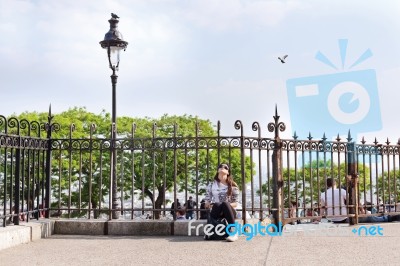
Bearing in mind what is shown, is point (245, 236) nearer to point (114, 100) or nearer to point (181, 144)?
point (181, 144)

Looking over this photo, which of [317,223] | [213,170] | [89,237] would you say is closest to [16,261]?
[89,237]

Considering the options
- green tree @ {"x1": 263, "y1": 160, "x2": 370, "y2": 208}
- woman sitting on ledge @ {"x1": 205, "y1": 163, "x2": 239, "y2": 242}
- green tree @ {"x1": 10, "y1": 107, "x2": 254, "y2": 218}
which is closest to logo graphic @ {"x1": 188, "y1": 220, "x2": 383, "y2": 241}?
woman sitting on ledge @ {"x1": 205, "y1": 163, "x2": 239, "y2": 242}

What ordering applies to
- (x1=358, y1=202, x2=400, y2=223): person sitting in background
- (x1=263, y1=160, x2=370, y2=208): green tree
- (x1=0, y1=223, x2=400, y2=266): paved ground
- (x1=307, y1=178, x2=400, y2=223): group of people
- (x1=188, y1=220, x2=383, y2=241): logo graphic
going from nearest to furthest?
(x1=0, y1=223, x2=400, y2=266): paved ground
(x1=188, y1=220, x2=383, y2=241): logo graphic
(x1=263, y1=160, x2=370, y2=208): green tree
(x1=307, y1=178, x2=400, y2=223): group of people
(x1=358, y1=202, x2=400, y2=223): person sitting in background

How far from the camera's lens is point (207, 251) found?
8.57 metres

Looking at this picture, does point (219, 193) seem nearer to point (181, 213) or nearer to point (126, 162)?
point (181, 213)

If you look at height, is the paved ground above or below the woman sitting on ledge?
below

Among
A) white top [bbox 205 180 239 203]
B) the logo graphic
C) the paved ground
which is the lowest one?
the paved ground

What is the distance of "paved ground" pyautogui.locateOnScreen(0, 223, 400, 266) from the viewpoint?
24.9 feet

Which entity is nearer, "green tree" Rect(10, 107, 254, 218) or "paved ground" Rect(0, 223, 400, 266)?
"paved ground" Rect(0, 223, 400, 266)

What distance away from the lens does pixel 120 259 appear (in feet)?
25.8

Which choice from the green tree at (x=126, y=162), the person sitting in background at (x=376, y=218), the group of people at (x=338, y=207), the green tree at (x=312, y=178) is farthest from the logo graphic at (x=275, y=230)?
the green tree at (x=126, y=162)

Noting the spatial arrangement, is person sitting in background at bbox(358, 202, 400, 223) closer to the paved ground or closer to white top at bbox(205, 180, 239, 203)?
the paved ground

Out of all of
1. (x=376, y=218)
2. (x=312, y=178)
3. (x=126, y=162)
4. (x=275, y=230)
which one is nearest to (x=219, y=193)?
(x=275, y=230)

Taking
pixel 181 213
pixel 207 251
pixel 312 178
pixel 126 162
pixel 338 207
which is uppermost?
pixel 126 162
